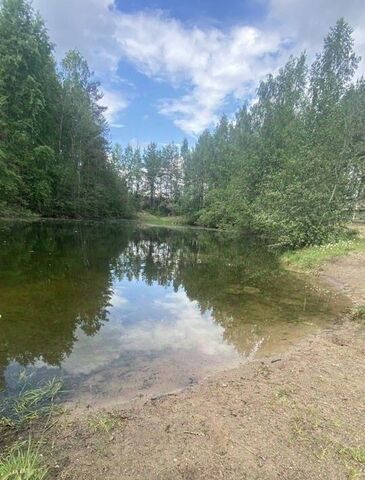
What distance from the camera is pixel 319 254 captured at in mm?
16719

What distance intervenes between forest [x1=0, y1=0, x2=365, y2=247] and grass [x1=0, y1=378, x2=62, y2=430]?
17.2 meters

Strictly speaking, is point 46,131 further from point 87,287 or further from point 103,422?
point 103,422

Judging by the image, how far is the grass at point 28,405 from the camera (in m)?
3.66

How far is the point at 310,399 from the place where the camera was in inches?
167

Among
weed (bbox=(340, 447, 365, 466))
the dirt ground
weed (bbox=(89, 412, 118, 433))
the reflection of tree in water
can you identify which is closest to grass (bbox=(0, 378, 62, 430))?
the dirt ground

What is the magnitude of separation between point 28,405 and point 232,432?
2357mm

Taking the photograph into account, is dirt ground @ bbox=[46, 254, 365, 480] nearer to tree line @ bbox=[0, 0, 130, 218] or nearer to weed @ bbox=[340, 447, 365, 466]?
weed @ bbox=[340, 447, 365, 466]

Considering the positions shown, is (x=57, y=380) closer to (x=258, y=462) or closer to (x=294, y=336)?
(x=258, y=462)

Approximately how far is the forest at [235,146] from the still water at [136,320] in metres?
8.27

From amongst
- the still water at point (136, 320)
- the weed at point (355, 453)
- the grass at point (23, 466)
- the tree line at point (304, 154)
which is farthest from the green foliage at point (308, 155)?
the grass at point (23, 466)

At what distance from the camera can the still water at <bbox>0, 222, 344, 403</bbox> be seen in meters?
5.05

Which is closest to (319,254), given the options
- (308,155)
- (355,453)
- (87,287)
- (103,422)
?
(308,155)

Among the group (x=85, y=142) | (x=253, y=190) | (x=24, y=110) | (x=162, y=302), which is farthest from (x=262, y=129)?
(x=162, y=302)

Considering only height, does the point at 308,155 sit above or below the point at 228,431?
above
